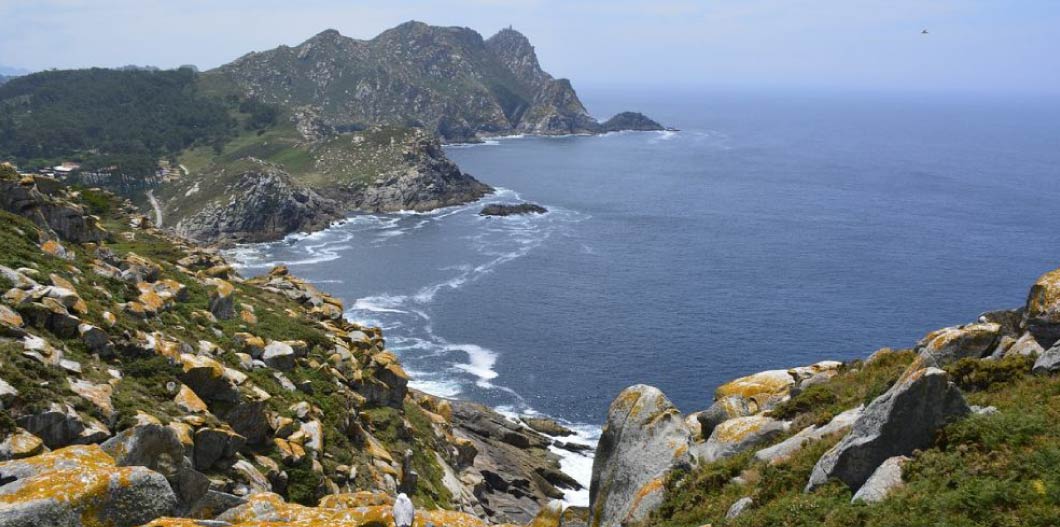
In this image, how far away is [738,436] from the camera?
22.7 m

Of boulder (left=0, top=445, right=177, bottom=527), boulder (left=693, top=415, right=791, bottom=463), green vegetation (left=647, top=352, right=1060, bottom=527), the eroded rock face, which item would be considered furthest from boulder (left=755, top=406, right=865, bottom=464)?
boulder (left=0, top=445, right=177, bottom=527)


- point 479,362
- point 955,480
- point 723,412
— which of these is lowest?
point 479,362

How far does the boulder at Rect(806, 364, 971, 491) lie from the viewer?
16203 millimetres

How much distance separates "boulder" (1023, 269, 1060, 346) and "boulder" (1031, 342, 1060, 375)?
1.34 m

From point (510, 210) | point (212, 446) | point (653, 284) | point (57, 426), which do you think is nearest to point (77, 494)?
point (57, 426)

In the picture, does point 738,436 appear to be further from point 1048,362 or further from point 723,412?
point 1048,362

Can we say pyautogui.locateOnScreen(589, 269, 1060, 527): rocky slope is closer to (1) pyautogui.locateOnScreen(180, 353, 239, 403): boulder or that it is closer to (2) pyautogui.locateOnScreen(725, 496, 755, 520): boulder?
(2) pyautogui.locateOnScreen(725, 496, 755, 520): boulder

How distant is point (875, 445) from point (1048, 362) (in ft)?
20.9

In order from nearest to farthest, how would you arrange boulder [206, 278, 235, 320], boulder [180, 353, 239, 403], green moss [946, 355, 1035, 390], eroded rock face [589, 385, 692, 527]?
green moss [946, 355, 1035, 390]
eroded rock face [589, 385, 692, 527]
boulder [180, 353, 239, 403]
boulder [206, 278, 235, 320]

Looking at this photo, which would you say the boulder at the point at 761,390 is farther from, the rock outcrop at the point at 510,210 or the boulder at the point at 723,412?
the rock outcrop at the point at 510,210

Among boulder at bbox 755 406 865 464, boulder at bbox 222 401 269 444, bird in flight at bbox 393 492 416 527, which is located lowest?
boulder at bbox 222 401 269 444

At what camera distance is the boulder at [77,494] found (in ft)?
41.6

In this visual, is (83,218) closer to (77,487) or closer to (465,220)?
(77,487)

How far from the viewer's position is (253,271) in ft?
433
